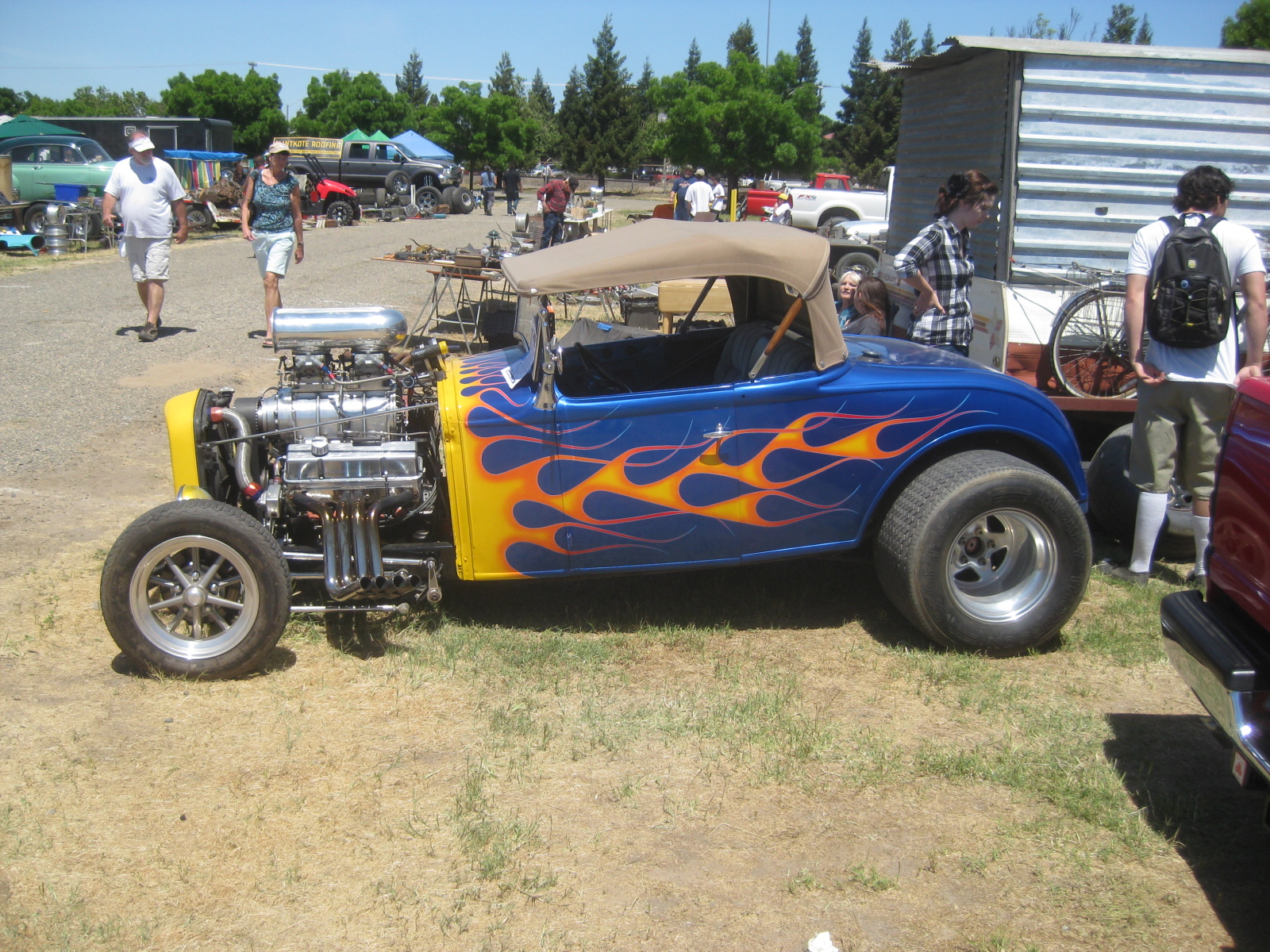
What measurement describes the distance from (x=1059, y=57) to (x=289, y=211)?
22.0ft

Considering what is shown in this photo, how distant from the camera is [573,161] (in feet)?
222

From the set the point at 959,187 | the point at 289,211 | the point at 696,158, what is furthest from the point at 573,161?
the point at 959,187

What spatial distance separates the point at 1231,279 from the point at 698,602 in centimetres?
294

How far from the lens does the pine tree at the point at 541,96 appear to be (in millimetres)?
88050

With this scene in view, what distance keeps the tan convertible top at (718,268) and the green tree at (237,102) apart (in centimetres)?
6235

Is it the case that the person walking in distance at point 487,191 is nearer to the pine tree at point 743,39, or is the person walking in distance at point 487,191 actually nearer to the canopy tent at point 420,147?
the canopy tent at point 420,147

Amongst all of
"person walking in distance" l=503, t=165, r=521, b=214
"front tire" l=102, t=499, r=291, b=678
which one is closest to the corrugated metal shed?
"front tire" l=102, t=499, r=291, b=678

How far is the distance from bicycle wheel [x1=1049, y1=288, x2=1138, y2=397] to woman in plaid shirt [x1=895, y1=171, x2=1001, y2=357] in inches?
35.8

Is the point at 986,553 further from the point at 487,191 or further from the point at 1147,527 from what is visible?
the point at 487,191

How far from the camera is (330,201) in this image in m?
28.2

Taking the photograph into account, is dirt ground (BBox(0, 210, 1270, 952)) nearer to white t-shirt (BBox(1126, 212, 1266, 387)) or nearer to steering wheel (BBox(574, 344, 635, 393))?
steering wheel (BBox(574, 344, 635, 393))

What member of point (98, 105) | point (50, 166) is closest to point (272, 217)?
point (50, 166)

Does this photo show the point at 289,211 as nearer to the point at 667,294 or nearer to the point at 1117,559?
the point at 667,294

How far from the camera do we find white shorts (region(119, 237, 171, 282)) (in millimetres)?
10016
